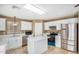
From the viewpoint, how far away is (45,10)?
4.53 ft

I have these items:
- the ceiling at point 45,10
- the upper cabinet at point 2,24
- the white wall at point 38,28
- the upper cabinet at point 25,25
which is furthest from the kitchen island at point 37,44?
the upper cabinet at point 2,24

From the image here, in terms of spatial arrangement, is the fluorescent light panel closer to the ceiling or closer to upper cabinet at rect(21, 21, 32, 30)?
the ceiling

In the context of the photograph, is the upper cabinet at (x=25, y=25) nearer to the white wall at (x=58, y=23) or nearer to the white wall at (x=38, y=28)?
the white wall at (x=38, y=28)

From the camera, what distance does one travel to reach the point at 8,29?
1.37 m

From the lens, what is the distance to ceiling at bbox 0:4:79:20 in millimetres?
1330

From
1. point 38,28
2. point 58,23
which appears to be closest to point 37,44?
point 38,28

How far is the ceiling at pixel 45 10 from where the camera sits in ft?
4.36

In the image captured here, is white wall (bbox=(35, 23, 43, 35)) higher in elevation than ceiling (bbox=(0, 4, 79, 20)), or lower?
lower

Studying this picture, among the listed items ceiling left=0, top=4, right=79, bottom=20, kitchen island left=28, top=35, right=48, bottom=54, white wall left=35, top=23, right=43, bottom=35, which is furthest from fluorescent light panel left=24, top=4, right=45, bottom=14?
kitchen island left=28, top=35, right=48, bottom=54

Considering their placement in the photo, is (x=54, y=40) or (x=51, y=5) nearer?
(x=51, y=5)
